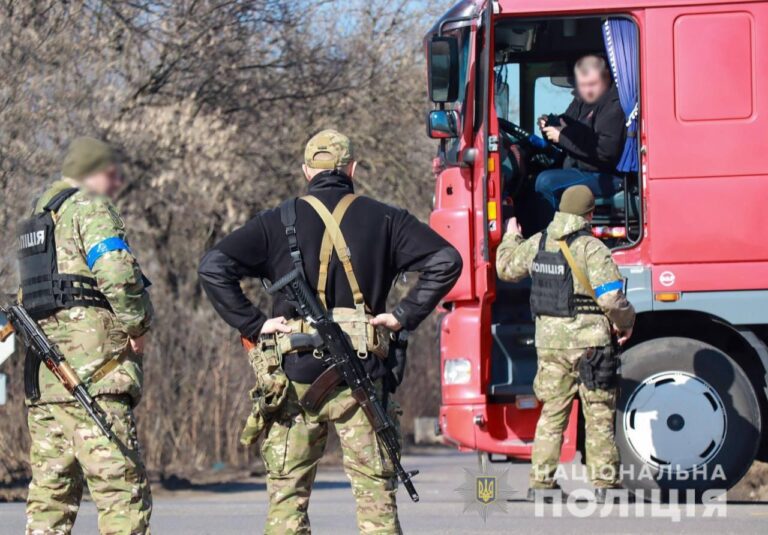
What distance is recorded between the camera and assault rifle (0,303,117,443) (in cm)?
560

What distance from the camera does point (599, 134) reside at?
9305 mm

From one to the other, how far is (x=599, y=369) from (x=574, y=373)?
0.75ft

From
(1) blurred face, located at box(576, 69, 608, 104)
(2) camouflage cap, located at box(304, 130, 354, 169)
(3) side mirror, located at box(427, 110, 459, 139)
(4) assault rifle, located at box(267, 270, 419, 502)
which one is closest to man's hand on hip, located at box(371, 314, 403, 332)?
(4) assault rifle, located at box(267, 270, 419, 502)

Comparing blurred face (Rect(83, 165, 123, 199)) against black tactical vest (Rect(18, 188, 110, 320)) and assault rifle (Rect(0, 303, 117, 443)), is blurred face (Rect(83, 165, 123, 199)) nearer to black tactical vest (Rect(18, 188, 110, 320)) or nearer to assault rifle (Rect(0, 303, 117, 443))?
black tactical vest (Rect(18, 188, 110, 320))

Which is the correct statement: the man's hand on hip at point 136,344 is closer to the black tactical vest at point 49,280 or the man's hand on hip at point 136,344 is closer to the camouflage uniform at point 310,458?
the black tactical vest at point 49,280

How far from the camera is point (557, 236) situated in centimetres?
853

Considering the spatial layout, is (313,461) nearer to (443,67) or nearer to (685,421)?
(685,421)

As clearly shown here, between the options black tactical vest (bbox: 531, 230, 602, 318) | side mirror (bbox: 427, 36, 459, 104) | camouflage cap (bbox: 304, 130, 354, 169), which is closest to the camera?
camouflage cap (bbox: 304, 130, 354, 169)

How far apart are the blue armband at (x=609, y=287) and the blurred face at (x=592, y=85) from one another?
5.61 ft

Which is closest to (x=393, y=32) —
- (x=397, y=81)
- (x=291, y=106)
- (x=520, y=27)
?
(x=397, y=81)

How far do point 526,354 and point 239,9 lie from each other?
7.60m

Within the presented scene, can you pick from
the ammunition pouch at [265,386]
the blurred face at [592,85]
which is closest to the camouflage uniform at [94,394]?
the ammunition pouch at [265,386]

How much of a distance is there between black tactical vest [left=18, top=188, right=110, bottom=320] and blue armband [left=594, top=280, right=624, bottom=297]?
3.47 meters

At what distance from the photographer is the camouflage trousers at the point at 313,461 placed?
5.55 m
